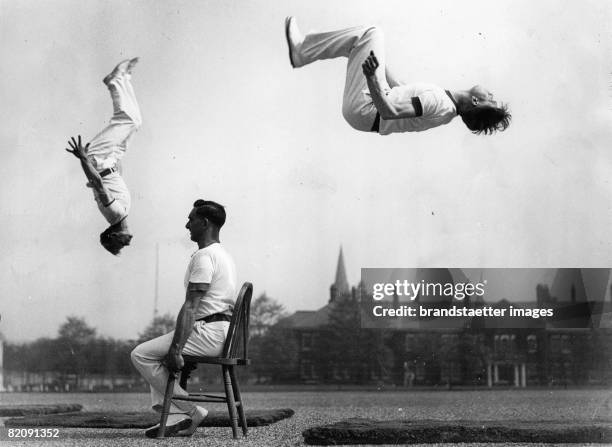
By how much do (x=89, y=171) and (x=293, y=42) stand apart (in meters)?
1.60

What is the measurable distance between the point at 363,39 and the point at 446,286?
5.69 feet

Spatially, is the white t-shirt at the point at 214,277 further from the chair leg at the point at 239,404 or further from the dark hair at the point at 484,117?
the dark hair at the point at 484,117

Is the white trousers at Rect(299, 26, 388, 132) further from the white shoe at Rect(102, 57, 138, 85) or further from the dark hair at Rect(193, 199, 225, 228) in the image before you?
the white shoe at Rect(102, 57, 138, 85)

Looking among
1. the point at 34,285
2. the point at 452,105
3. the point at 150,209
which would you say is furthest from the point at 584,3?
the point at 34,285

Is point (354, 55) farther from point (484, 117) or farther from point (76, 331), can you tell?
point (76, 331)

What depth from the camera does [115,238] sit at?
646 cm

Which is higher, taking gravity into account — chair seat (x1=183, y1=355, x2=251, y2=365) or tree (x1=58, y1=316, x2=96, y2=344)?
tree (x1=58, y1=316, x2=96, y2=344)

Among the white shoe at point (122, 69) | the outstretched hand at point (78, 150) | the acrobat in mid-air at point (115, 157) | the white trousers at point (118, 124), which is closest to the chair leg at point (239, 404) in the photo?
the acrobat in mid-air at point (115, 157)

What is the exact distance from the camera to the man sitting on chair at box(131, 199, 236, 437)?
16.2 ft

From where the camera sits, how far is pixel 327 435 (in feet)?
15.7

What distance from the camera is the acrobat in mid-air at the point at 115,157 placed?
20.4 feet

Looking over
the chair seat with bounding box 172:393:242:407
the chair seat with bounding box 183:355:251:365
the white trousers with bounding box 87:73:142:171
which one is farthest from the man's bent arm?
the white trousers with bounding box 87:73:142:171

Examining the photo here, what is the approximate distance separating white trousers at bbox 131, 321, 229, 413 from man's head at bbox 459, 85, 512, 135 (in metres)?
1.98

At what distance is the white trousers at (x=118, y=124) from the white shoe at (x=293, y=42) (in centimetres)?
147
